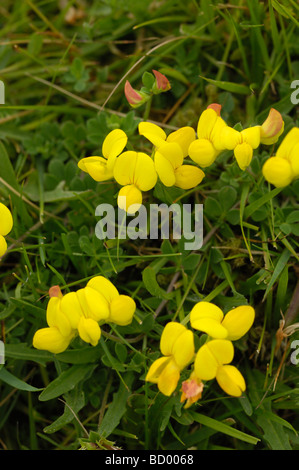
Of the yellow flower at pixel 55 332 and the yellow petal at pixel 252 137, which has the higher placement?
the yellow petal at pixel 252 137

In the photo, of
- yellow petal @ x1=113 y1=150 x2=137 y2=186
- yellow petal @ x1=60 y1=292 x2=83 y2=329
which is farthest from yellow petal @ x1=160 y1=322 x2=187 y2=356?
yellow petal @ x1=113 y1=150 x2=137 y2=186

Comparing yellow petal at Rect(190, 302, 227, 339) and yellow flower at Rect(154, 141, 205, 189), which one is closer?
yellow petal at Rect(190, 302, 227, 339)

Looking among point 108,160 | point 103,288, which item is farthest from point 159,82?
point 103,288

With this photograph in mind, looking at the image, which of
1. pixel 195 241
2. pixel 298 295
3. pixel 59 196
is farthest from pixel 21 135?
pixel 298 295

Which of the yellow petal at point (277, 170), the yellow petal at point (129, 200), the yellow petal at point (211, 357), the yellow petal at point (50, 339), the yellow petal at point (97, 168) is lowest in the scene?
the yellow petal at point (50, 339)

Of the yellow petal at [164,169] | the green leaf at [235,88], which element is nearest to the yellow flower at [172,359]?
the yellow petal at [164,169]

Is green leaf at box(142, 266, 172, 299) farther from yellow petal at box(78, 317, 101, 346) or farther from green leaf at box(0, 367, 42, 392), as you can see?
green leaf at box(0, 367, 42, 392)

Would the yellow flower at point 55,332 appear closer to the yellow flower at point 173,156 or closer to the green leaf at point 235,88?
the yellow flower at point 173,156
